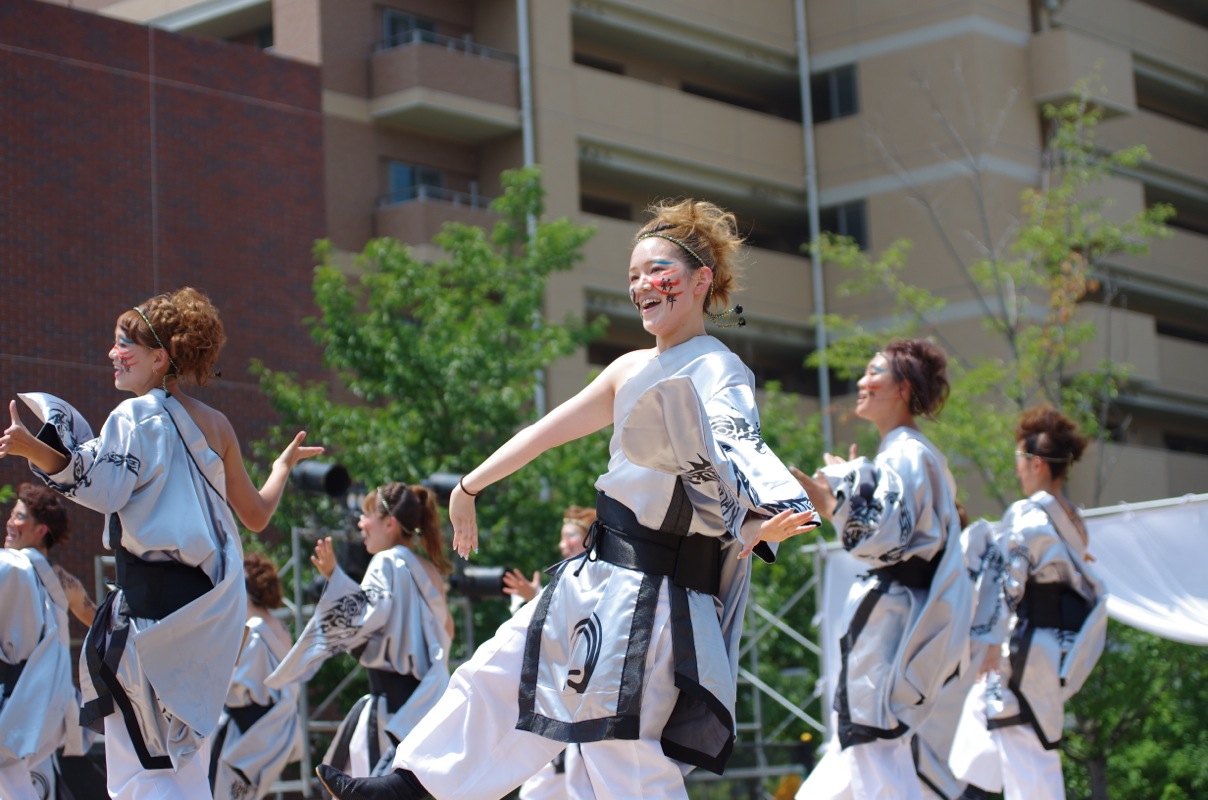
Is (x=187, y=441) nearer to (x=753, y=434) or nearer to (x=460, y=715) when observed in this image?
(x=460, y=715)

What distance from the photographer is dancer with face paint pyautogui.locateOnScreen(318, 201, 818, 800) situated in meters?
3.66

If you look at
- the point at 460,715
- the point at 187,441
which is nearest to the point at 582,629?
the point at 460,715

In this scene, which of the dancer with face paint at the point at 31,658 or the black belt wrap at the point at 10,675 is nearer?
the dancer with face paint at the point at 31,658

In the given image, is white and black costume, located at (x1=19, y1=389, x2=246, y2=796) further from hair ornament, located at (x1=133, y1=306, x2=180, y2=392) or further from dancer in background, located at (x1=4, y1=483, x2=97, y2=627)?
dancer in background, located at (x1=4, y1=483, x2=97, y2=627)

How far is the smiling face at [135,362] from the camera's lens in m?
4.86

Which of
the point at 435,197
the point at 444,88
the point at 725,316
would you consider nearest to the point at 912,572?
the point at 725,316

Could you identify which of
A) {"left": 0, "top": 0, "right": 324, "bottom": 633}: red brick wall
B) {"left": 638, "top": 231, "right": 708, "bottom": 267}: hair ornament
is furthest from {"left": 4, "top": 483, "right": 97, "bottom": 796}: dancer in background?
{"left": 0, "top": 0, "right": 324, "bottom": 633}: red brick wall

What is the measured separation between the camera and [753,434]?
3.75 m

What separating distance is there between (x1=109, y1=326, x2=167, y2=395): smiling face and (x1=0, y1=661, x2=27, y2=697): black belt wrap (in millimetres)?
1742

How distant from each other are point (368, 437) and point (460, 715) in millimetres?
9487

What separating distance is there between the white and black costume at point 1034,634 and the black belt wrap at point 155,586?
12.4ft

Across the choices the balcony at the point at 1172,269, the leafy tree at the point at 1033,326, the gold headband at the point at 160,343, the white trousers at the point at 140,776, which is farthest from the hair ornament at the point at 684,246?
the balcony at the point at 1172,269

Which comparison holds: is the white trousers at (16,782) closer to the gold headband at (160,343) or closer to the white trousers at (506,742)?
the gold headband at (160,343)

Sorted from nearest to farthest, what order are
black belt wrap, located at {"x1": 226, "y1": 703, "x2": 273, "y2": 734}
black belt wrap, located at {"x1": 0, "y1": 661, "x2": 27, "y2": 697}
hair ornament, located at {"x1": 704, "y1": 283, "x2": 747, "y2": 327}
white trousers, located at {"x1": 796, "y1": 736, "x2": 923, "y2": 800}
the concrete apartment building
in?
hair ornament, located at {"x1": 704, "y1": 283, "x2": 747, "y2": 327} → white trousers, located at {"x1": 796, "y1": 736, "x2": 923, "y2": 800} → black belt wrap, located at {"x1": 0, "y1": 661, "x2": 27, "y2": 697} → black belt wrap, located at {"x1": 226, "y1": 703, "x2": 273, "y2": 734} → the concrete apartment building
